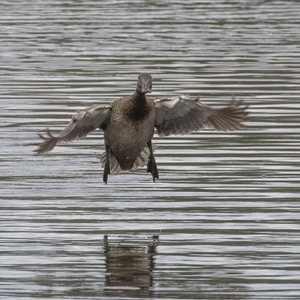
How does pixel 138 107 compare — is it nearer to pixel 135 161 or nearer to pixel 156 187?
pixel 135 161

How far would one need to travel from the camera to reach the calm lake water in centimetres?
998

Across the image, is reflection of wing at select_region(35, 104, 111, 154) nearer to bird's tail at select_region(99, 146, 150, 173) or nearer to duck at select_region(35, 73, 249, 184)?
duck at select_region(35, 73, 249, 184)

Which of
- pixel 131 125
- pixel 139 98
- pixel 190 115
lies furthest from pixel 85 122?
pixel 190 115

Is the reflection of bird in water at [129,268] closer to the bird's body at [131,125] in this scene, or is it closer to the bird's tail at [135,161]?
the bird's body at [131,125]

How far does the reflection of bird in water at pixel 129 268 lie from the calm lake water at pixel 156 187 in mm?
16

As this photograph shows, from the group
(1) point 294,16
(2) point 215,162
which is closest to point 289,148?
(2) point 215,162

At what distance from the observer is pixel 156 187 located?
1339cm

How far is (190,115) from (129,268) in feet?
11.1

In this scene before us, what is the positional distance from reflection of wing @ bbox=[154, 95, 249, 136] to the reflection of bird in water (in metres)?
2.24

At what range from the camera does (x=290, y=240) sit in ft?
36.0

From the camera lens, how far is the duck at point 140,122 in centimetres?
1289

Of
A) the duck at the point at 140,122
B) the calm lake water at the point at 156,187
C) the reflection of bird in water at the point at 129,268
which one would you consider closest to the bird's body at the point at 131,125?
the duck at the point at 140,122

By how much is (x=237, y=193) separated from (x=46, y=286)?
3.64 metres

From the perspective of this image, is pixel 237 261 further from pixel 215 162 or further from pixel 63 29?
pixel 63 29
